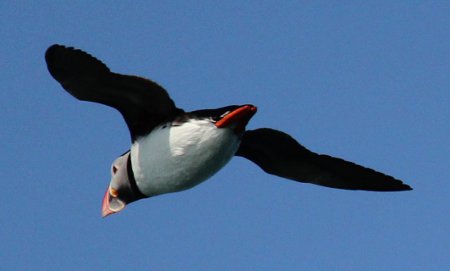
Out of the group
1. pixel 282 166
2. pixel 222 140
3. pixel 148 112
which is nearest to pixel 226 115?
pixel 222 140

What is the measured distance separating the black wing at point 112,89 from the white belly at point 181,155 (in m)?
0.19

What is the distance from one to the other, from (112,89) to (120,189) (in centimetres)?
142

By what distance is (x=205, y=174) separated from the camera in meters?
12.0

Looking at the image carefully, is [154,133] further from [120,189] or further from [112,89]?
[120,189]

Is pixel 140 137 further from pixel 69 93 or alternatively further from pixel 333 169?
pixel 333 169

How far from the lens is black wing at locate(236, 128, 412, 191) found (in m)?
13.1

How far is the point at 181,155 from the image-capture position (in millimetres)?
11742

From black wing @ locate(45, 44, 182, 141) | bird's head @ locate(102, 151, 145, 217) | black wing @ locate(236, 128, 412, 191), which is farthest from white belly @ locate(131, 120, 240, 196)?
black wing @ locate(236, 128, 412, 191)

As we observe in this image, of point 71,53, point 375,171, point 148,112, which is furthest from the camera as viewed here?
point 375,171

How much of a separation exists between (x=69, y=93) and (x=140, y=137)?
39.0 inches

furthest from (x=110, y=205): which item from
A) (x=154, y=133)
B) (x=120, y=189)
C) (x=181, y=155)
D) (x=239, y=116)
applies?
(x=239, y=116)

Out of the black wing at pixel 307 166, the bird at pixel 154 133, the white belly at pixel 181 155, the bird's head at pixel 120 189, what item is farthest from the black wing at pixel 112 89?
the black wing at pixel 307 166

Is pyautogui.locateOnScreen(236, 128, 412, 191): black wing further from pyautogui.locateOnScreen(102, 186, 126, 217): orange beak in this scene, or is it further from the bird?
pyautogui.locateOnScreen(102, 186, 126, 217): orange beak

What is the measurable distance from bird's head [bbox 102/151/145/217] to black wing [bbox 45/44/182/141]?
1.49 ft
